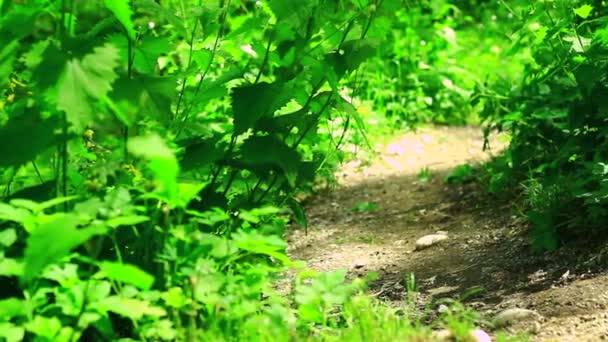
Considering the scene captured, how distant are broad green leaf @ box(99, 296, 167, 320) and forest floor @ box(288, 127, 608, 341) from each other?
3.60ft

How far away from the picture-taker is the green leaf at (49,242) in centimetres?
201

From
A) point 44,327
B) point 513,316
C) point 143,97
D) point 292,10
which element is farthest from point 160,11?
point 513,316

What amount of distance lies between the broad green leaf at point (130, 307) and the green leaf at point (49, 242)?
0.18 meters

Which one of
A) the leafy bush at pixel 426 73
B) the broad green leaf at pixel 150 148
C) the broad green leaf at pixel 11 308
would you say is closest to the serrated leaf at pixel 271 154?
the broad green leaf at pixel 150 148

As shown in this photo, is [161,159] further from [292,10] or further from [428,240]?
[428,240]

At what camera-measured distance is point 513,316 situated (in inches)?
105

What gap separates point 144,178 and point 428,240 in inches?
67.2

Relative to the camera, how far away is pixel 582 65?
346 cm

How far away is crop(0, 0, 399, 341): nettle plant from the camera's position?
217 centimetres

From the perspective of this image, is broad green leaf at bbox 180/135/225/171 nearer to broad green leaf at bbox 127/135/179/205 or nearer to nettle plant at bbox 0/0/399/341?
nettle plant at bbox 0/0/399/341

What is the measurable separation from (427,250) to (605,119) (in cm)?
94

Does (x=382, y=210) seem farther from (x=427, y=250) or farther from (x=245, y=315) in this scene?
(x=245, y=315)

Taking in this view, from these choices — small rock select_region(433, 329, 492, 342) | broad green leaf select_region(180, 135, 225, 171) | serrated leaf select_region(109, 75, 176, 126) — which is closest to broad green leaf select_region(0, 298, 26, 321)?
serrated leaf select_region(109, 75, 176, 126)

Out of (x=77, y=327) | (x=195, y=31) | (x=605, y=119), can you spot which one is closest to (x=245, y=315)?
(x=77, y=327)
